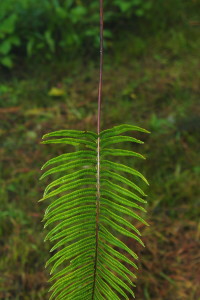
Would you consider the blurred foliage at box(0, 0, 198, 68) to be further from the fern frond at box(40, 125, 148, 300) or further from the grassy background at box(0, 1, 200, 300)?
the fern frond at box(40, 125, 148, 300)

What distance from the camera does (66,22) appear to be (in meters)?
3.01

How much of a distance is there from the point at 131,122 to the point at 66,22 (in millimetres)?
1040

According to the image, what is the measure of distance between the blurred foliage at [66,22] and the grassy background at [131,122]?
9cm

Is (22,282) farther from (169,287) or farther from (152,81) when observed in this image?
(152,81)

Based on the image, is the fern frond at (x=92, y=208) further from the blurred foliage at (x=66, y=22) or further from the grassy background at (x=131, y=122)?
the blurred foliage at (x=66, y=22)

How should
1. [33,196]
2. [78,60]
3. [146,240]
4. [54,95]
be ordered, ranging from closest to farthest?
[146,240], [33,196], [54,95], [78,60]

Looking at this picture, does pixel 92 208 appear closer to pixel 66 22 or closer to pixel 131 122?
pixel 131 122

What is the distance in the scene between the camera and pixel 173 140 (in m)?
2.44

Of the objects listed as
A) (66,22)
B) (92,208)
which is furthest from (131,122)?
(92,208)

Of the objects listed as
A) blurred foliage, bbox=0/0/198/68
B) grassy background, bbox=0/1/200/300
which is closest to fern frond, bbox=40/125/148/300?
grassy background, bbox=0/1/200/300

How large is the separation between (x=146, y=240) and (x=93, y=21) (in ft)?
6.06

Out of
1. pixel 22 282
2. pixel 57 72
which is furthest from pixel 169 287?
pixel 57 72

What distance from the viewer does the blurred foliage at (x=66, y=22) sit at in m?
2.92

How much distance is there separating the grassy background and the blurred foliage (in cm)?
9
